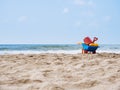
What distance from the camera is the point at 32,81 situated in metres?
2.62

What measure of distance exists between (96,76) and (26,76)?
35.7 inches

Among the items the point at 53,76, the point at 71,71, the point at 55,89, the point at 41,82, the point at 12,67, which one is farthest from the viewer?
the point at 12,67

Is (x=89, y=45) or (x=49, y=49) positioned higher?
(x=89, y=45)

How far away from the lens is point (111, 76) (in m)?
2.78

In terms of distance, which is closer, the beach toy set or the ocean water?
the beach toy set

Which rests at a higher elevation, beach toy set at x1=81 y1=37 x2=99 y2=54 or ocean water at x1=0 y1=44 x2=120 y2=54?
beach toy set at x1=81 y1=37 x2=99 y2=54

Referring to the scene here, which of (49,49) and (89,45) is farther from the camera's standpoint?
(49,49)

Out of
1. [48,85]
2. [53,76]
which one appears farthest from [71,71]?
[48,85]

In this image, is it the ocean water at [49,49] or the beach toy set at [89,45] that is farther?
the ocean water at [49,49]

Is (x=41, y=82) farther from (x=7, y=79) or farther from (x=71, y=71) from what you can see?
(x=71, y=71)

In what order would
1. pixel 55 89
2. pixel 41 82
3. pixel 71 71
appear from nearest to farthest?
pixel 55 89
pixel 41 82
pixel 71 71

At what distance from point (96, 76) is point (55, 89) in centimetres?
80

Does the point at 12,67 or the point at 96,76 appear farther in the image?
the point at 12,67

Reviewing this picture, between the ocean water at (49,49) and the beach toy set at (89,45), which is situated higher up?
the beach toy set at (89,45)
